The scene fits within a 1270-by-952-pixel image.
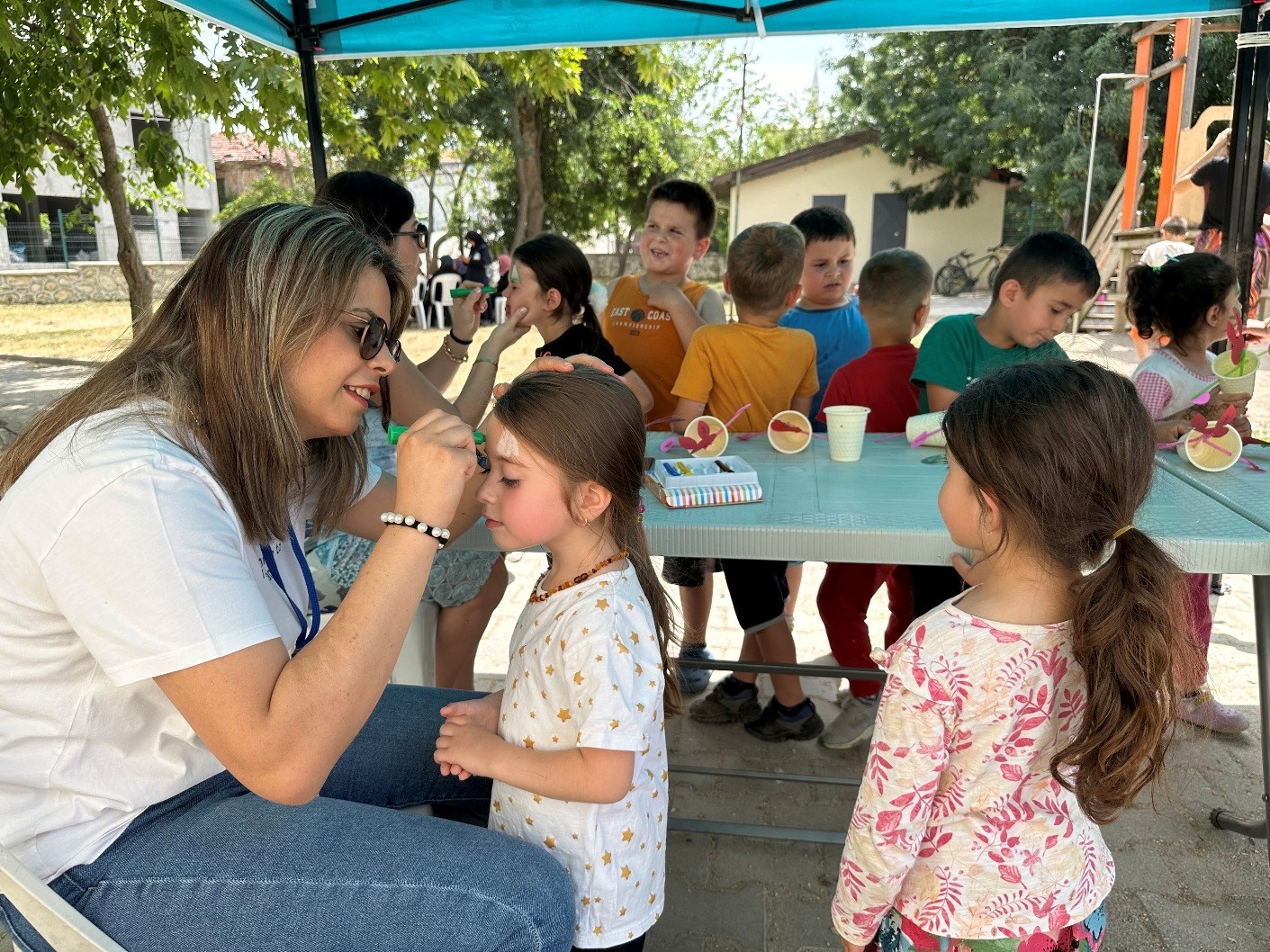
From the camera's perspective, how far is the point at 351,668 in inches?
45.4

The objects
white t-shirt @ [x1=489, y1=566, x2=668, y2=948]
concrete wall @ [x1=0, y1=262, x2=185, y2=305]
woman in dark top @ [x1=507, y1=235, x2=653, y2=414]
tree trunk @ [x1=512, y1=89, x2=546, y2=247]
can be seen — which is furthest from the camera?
concrete wall @ [x1=0, y1=262, x2=185, y2=305]

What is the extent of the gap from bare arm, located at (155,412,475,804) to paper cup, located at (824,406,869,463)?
129 centimetres

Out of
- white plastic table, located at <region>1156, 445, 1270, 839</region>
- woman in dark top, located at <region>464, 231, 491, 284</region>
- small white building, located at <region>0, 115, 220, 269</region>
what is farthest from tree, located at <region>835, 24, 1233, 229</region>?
white plastic table, located at <region>1156, 445, 1270, 839</region>

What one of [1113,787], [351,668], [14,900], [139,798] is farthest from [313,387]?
[1113,787]

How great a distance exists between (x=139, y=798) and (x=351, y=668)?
40 centimetres

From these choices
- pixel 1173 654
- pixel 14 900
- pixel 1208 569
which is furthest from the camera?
pixel 1208 569

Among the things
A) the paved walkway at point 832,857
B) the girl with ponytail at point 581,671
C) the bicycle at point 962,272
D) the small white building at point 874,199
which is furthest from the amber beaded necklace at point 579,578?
the small white building at point 874,199

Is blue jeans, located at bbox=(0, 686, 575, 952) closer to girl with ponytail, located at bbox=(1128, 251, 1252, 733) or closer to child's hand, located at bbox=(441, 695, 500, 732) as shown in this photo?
child's hand, located at bbox=(441, 695, 500, 732)

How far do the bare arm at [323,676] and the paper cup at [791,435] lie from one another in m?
1.36

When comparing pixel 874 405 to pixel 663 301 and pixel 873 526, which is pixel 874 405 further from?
pixel 873 526

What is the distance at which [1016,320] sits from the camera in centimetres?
273

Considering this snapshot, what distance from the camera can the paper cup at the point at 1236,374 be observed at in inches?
92.6

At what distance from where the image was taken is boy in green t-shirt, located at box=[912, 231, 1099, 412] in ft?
8.69

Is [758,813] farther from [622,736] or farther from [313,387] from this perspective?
[313,387]
